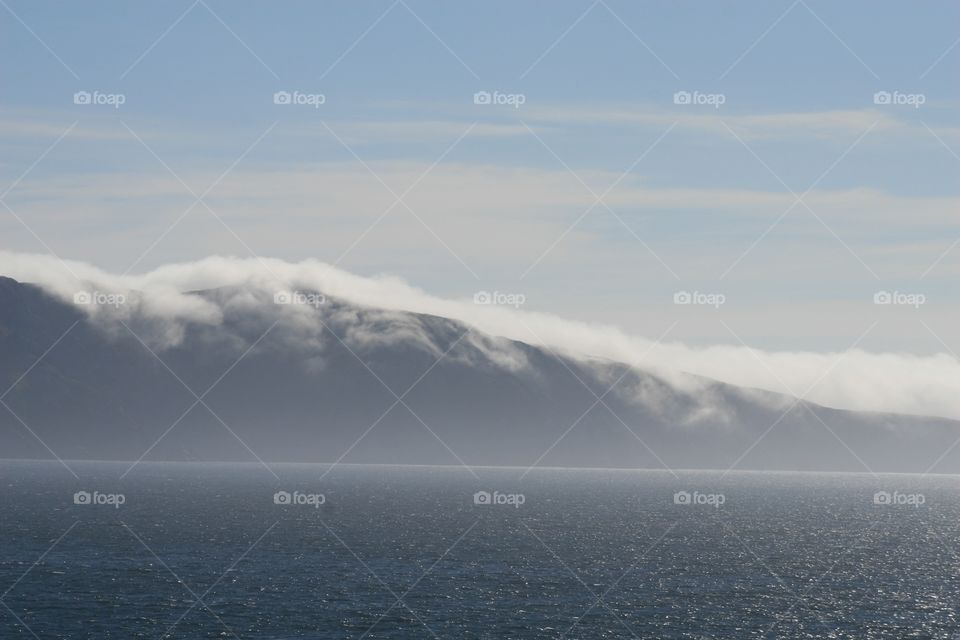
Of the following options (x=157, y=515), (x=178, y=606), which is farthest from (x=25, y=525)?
(x=178, y=606)

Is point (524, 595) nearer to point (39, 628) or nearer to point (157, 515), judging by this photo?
point (39, 628)

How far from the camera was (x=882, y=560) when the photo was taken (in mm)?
151750

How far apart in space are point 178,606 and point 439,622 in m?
26.4

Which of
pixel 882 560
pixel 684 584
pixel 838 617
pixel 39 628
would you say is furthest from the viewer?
pixel 882 560

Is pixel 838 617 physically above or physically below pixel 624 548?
below

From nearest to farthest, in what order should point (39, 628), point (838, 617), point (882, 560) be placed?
1. point (39, 628)
2. point (838, 617)
3. point (882, 560)

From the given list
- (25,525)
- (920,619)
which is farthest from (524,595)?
(25,525)

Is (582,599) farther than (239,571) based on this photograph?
No

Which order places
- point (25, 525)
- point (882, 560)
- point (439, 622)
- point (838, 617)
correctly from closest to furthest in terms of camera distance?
point (439, 622), point (838, 617), point (882, 560), point (25, 525)

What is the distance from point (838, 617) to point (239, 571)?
68.8 meters

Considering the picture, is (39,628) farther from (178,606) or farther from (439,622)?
(439,622)

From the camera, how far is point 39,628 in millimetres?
87500

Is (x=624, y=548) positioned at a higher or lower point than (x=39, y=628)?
higher

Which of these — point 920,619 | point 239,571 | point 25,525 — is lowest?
point 920,619
